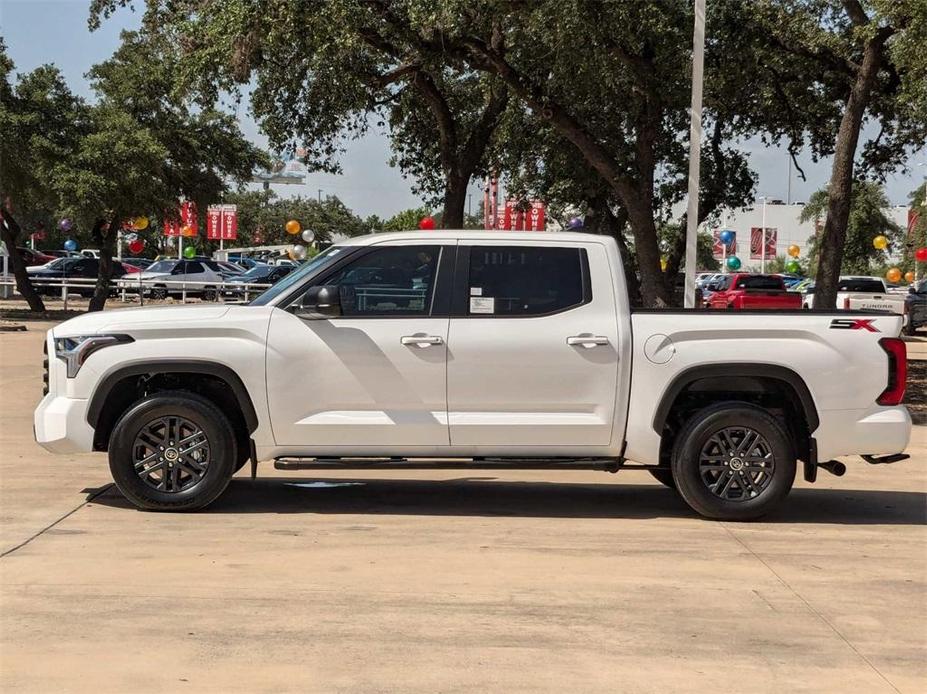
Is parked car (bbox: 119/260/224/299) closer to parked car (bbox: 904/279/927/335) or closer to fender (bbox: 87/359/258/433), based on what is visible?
parked car (bbox: 904/279/927/335)

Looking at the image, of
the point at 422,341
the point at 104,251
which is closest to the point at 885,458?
the point at 422,341

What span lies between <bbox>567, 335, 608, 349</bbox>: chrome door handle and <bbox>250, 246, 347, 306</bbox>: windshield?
1.65 meters

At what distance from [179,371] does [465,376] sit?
1891 mm

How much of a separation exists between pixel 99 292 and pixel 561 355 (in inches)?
1113

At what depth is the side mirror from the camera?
764cm

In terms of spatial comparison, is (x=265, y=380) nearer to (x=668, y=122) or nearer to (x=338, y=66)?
(x=338, y=66)

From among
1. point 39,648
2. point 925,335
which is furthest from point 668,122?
point 39,648

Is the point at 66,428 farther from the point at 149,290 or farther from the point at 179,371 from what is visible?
the point at 149,290

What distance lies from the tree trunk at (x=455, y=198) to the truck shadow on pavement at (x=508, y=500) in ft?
53.3

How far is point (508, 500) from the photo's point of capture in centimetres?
902

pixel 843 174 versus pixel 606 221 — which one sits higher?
pixel 843 174

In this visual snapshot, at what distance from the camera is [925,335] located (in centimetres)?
3666

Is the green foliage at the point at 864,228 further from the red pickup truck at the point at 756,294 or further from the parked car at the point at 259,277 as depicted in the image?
the parked car at the point at 259,277

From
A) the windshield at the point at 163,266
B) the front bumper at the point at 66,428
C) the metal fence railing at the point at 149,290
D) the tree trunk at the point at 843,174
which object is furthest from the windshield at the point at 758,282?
the front bumper at the point at 66,428
